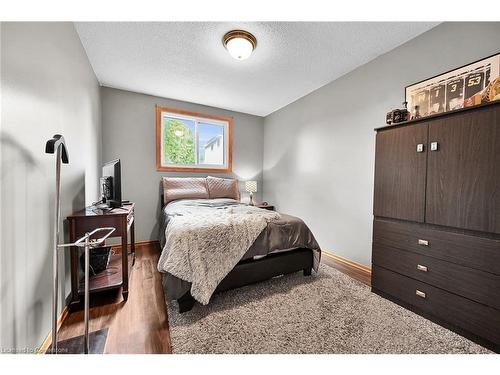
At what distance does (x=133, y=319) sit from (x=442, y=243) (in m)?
2.34

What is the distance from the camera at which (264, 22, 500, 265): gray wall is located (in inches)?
67.9

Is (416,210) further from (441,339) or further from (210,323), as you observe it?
(210,323)

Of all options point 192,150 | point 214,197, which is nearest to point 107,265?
point 214,197

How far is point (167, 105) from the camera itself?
3.43 m

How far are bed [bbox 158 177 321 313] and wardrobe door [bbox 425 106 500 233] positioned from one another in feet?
3.65

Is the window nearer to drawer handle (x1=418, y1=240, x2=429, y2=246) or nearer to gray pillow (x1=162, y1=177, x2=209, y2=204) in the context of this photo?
gray pillow (x1=162, y1=177, x2=209, y2=204)

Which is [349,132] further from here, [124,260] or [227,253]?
[124,260]

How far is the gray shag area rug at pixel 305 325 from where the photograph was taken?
1.23m

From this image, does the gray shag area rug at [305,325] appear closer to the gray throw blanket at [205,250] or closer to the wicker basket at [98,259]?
the gray throw blanket at [205,250]

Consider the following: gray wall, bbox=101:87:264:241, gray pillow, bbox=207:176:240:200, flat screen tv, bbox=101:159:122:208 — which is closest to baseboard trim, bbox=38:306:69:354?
flat screen tv, bbox=101:159:122:208

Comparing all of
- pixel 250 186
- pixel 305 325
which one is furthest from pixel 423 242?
pixel 250 186

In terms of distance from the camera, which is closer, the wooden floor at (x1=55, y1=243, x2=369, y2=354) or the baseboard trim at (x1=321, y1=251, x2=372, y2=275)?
the wooden floor at (x1=55, y1=243, x2=369, y2=354)
